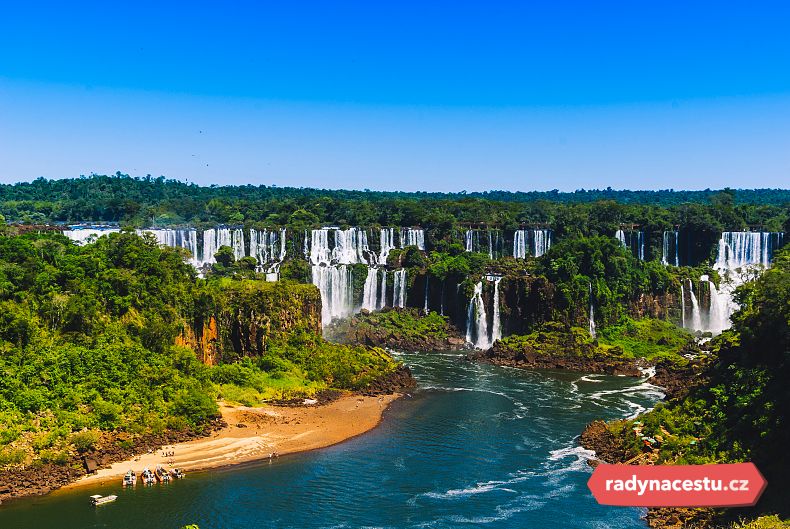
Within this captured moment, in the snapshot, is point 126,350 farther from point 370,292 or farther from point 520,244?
point 520,244

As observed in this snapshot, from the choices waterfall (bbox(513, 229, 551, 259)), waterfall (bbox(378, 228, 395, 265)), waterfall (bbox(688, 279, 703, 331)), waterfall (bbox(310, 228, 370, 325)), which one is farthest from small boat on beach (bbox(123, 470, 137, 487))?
waterfall (bbox(513, 229, 551, 259))

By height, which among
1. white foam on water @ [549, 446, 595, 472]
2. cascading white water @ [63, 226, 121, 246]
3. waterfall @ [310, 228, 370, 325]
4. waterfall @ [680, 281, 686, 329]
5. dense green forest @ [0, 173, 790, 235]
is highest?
dense green forest @ [0, 173, 790, 235]

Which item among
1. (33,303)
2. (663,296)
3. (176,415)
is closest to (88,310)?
(33,303)

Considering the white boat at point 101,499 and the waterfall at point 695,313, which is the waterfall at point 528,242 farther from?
the white boat at point 101,499

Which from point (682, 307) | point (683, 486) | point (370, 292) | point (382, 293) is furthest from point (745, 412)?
point (370, 292)

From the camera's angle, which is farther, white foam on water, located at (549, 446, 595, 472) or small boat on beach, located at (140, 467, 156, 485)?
white foam on water, located at (549, 446, 595, 472)

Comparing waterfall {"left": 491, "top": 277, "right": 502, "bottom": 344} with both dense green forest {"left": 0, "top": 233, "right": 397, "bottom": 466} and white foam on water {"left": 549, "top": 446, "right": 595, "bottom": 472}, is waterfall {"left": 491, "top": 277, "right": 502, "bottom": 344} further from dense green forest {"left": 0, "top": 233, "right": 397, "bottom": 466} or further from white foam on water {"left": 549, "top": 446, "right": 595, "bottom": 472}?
white foam on water {"left": 549, "top": 446, "right": 595, "bottom": 472}
